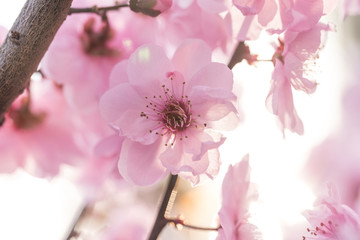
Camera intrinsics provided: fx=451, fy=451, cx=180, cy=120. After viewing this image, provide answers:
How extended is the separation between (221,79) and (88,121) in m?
0.28

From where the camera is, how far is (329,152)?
1.00 meters

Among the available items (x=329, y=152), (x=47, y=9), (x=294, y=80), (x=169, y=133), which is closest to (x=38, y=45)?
(x=47, y=9)

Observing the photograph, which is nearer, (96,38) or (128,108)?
(128,108)

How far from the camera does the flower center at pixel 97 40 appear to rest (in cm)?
68

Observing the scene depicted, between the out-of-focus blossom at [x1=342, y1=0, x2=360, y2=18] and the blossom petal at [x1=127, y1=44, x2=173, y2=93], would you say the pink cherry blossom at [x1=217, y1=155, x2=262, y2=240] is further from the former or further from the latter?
the out-of-focus blossom at [x1=342, y1=0, x2=360, y2=18]

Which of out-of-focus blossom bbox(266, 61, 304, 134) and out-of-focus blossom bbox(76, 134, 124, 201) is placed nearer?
out-of-focus blossom bbox(266, 61, 304, 134)

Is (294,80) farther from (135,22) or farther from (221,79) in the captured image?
(135,22)

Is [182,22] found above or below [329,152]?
above

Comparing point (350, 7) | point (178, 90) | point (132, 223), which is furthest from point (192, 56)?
point (132, 223)

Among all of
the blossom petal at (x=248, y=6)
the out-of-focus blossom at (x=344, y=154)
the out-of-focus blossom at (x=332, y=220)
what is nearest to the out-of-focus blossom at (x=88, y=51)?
the blossom petal at (x=248, y=6)

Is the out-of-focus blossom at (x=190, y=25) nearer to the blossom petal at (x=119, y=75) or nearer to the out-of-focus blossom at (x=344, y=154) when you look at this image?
the blossom petal at (x=119, y=75)

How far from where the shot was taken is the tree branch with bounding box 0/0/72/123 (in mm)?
435

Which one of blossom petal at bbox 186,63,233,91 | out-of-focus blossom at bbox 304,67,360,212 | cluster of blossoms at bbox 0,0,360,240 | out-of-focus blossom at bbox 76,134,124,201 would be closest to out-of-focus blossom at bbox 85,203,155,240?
out-of-focus blossom at bbox 76,134,124,201

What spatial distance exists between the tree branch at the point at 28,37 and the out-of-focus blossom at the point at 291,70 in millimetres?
246
